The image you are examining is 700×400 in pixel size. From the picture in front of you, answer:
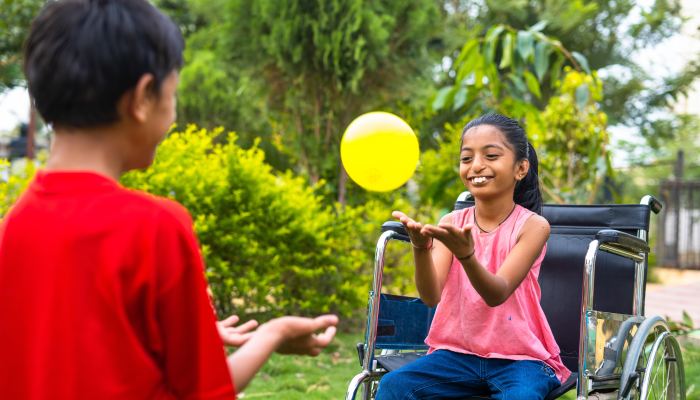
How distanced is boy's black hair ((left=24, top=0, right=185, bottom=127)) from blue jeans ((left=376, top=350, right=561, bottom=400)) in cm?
130

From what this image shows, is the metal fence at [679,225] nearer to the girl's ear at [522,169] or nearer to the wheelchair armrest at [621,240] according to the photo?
the wheelchair armrest at [621,240]

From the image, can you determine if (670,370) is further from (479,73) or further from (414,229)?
(479,73)

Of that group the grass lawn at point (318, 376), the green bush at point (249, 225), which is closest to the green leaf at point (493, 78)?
the green bush at point (249, 225)

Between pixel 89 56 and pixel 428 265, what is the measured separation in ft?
3.92

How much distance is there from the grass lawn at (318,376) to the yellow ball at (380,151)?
4.46 ft

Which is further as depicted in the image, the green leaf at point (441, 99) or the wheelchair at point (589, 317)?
the green leaf at point (441, 99)

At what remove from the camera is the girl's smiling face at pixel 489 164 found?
1835 mm

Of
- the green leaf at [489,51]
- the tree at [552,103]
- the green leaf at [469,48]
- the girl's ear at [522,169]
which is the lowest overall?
the girl's ear at [522,169]

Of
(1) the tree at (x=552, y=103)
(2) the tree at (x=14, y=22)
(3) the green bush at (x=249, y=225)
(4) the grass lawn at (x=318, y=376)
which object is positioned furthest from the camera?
(2) the tree at (x=14, y=22)

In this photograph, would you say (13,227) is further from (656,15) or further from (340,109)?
(656,15)

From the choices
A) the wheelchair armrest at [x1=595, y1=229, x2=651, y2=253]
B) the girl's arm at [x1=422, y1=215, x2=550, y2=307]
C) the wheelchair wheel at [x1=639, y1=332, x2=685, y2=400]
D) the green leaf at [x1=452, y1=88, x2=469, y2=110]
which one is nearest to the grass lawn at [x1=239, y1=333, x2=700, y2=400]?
the wheelchair wheel at [x1=639, y1=332, x2=685, y2=400]

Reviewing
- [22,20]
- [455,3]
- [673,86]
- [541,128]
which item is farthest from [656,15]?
[22,20]

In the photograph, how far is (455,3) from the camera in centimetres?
1070

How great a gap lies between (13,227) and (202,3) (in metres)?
9.59
